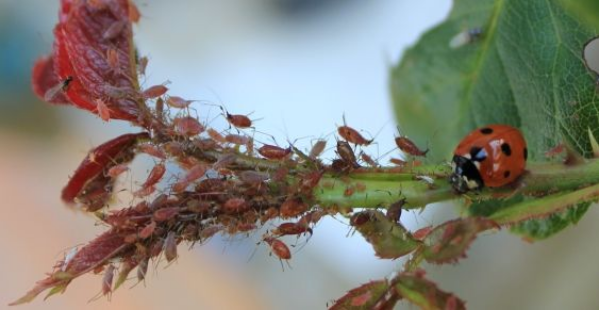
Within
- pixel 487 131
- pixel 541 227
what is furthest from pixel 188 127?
pixel 541 227

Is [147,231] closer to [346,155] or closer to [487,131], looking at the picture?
[346,155]

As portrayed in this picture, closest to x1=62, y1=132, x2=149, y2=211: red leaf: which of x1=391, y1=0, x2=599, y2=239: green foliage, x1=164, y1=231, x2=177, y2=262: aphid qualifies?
x1=164, y1=231, x2=177, y2=262: aphid

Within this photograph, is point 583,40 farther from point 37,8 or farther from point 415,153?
point 37,8

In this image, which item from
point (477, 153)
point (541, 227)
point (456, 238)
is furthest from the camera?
point (541, 227)

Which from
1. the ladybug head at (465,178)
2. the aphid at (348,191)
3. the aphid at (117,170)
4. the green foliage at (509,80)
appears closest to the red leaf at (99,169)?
the aphid at (117,170)

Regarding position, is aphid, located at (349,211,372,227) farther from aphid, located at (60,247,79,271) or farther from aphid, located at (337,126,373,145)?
aphid, located at (60,247,79,271)

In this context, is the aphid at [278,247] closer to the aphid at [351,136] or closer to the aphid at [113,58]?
the aphid at [351,136]
